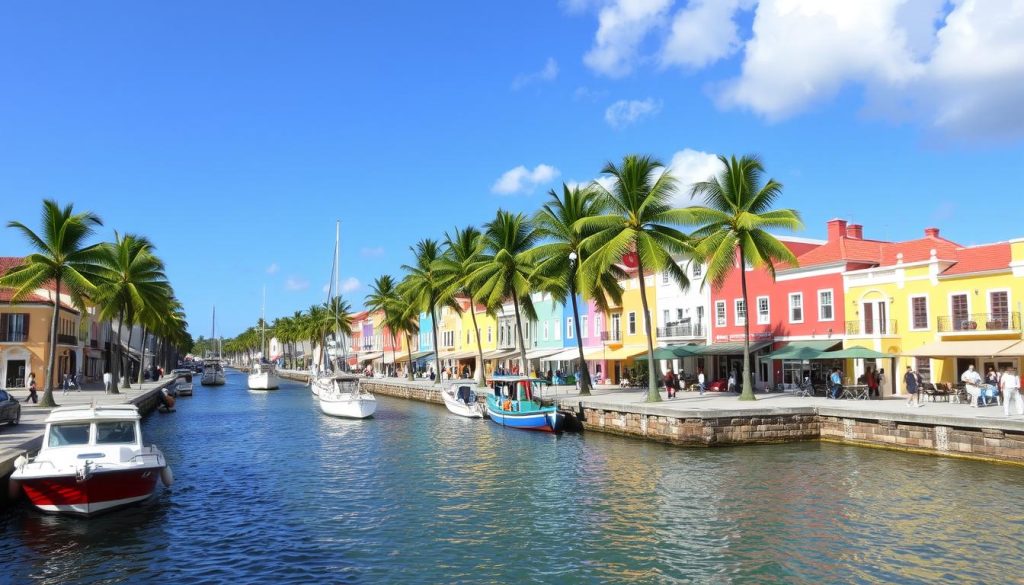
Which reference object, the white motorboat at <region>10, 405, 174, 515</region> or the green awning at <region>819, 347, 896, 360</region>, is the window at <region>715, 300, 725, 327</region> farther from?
the white motorboat at <region>10, 405, 174, 515</region>

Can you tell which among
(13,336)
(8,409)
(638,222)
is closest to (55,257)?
(8,409)

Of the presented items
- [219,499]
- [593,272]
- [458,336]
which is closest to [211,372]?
[458,336]

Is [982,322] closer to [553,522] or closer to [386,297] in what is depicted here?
[553,522]

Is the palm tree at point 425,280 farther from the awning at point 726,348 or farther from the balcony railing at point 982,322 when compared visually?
the balcony railing at point 982,322

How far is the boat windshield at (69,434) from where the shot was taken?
1777cm

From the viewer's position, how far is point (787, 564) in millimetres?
13430

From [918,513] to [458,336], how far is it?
2720 inches

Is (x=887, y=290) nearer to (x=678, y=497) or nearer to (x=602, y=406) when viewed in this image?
(x=602, y=406)

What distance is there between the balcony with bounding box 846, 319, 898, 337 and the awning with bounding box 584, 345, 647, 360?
47.3ft

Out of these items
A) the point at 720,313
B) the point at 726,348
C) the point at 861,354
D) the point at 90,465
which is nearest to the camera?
the point at 90,465

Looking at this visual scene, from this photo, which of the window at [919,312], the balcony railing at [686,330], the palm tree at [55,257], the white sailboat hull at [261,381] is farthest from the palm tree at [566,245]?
the white sailboat hull at [261,381]

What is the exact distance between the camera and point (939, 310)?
35.7 m

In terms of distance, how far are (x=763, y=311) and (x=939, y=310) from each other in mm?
10982

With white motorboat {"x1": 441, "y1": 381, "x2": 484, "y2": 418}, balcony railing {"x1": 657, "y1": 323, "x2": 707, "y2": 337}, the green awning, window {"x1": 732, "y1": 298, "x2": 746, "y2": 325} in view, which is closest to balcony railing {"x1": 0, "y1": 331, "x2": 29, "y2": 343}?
Answer: white motorboat {"x1": 441, "y1": 381, "x2": 484, "y2": 418}
